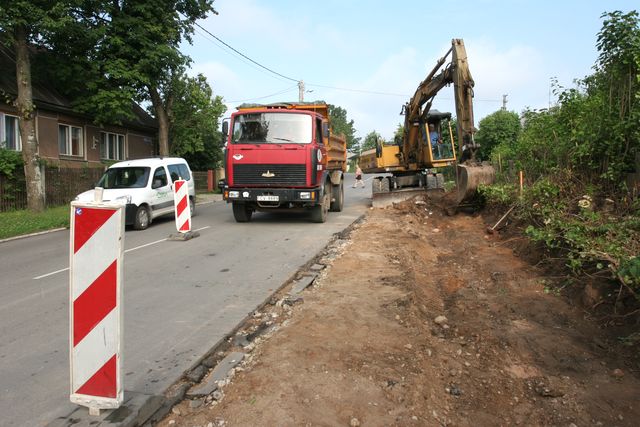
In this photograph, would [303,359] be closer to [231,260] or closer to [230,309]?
[230,309]

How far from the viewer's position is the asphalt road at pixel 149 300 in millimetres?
3830

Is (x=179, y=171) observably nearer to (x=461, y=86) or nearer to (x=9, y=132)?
(x=461, y=86)

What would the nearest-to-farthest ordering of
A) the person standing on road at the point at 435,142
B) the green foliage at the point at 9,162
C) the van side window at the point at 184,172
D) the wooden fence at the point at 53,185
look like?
1. the van side window at the point at 184,172
2. the green foliage at the point at 9,162
3. the wooden fence at the point at 53,185
4. the person standing on road at the point at 435,142

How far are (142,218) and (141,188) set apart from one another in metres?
0.81

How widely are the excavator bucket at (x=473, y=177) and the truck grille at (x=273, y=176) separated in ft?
12.7

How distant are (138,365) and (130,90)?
18.7m

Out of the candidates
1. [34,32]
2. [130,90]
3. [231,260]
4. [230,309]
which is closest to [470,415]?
[230,309]

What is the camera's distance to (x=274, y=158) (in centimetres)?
1192

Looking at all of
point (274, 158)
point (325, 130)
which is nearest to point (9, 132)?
point (274, 158)

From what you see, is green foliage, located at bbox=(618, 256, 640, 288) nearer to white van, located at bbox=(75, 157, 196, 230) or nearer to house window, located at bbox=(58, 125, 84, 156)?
white van, located at bbox=(75, 157, 196, 230)

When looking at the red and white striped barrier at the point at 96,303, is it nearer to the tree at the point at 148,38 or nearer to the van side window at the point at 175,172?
the van side window at the point at 175,172

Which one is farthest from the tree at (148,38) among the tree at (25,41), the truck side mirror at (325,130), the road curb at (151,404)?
the road curb at (151,404)

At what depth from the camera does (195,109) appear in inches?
1045

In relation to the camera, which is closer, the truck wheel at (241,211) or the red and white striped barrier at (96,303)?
the red and white striped barrier at (96,303)
